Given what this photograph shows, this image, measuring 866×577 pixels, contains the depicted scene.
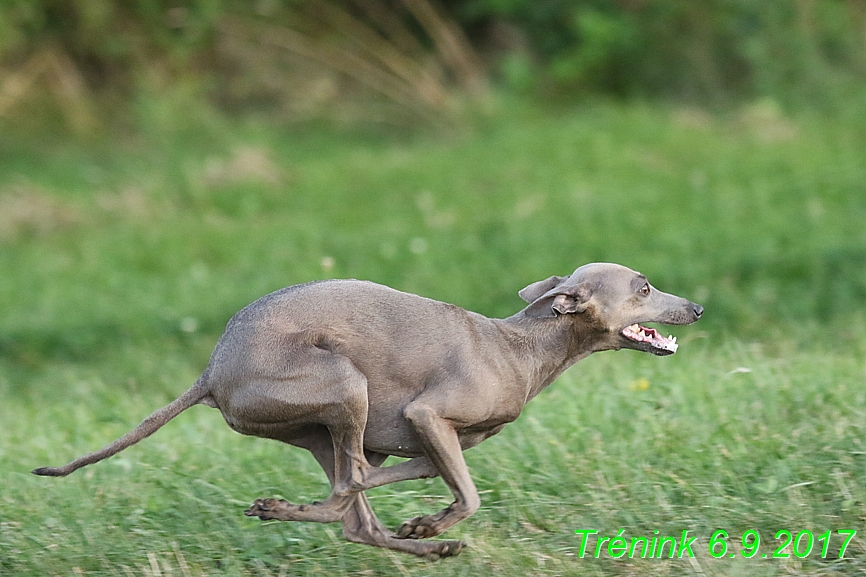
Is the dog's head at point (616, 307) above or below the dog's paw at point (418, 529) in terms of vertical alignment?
above

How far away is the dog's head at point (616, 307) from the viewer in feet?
14.3

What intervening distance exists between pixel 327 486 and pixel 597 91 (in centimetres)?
1133

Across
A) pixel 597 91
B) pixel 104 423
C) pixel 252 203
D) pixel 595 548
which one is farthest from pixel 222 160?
pixel 595 548

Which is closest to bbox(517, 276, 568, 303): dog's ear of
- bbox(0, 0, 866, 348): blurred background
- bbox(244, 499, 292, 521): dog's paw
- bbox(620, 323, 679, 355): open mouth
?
bbox(620, 323, 679, 355): open mouth

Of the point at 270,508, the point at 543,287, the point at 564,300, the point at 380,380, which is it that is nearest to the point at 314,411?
the point at 380,380

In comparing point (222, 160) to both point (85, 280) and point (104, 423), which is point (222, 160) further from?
point (104, 423)

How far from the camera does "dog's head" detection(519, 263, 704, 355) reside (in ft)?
14.3

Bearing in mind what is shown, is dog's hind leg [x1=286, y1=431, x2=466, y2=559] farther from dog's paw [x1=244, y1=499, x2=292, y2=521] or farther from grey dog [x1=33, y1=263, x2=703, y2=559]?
dog's paw [x1=244, y1=499, x2=292, y2=521]

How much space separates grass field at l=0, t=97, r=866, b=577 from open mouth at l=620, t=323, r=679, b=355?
680mm

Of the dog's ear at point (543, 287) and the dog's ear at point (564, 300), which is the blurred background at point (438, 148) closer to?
the dog's ear at point (543, 287)

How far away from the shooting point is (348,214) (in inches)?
464

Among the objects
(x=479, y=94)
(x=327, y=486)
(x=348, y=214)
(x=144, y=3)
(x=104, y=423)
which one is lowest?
(x=327, y=486)

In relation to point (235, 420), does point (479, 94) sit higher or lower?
higher

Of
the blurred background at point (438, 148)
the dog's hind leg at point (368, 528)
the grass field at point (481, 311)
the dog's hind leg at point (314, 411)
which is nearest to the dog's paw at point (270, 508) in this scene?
the dog's hind leg at point (314, 411)
